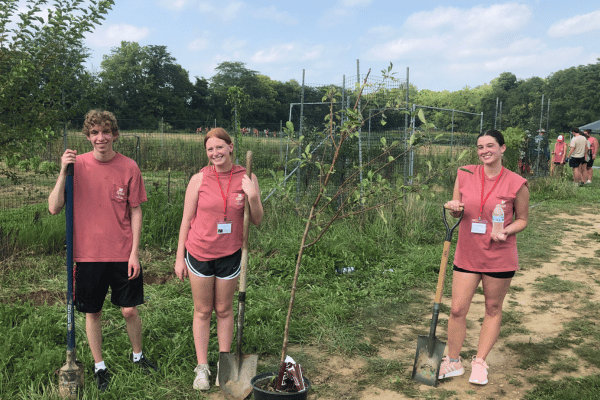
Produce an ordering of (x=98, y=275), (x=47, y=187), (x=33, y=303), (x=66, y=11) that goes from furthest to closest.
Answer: (x=47, y=187) < (x=66, y=11) < (x=33, y=303) < (x=98, y=275)

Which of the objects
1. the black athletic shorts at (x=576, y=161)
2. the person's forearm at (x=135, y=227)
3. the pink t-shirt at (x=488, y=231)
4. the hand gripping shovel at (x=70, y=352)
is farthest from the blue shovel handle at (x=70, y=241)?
the black athletic shorts at (x=576, y=161)

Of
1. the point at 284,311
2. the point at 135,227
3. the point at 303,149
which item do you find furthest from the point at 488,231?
the point at 303,149

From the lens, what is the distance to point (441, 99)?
10050 cm

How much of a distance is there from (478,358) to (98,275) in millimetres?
2607

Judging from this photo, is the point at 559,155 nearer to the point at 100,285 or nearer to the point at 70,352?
the point at 100,285

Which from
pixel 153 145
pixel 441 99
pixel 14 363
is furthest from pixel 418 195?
pixel 441 99

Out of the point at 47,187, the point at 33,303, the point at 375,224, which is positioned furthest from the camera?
the point at 47,187

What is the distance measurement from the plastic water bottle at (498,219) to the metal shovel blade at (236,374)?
1.75m

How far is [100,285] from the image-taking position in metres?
2.89

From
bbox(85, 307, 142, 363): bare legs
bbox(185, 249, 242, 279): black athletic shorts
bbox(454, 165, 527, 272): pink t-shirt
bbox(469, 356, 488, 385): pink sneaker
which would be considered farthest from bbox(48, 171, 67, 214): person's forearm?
bbox(469, 356, 488, 385): pink sneaker

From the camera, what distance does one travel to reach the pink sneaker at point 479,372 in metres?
3.25

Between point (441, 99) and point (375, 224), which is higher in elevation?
point (441, 99)

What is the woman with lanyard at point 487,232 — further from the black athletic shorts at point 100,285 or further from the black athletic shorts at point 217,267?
the black athletic shorts at point 100,285

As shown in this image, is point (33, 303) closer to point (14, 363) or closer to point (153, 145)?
point (14, 363)
